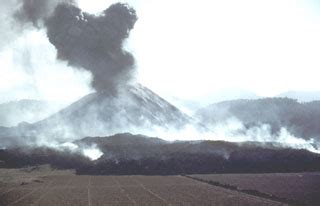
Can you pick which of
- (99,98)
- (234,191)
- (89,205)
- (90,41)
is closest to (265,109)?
(99,98)

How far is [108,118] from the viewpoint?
131 m

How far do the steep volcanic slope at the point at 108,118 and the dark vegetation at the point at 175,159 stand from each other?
31752mm

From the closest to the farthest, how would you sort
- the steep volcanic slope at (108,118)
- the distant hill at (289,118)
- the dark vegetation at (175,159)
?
1. the dark vegetation at (175,159)
2. the steep volcanic slope at (108,118)
3. the distant hill at (289,118)

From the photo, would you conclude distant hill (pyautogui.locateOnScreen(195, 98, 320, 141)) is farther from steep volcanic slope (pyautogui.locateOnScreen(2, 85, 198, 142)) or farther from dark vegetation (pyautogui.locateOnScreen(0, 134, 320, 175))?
dark vegetation (pyautogui.locateOnScreen(0, 134, 320, 175))

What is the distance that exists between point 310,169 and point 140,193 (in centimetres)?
4618

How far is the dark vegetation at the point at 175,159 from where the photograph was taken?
77.8 metres

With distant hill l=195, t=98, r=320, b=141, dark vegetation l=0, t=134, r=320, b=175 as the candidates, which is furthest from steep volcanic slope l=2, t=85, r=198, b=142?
distant hill l=195, t=98, r=320, b=141

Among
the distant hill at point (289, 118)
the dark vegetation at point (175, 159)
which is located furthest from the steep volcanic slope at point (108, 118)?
the distant hill at point (289, 118)

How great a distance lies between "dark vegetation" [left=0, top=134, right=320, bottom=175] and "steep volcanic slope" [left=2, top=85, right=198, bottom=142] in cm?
3175

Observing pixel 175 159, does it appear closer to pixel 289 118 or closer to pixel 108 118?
pixel 108 118

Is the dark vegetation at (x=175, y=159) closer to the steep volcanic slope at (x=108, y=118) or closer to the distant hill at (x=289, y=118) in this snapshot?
the steep volcanic slope at (x=108, y=118)

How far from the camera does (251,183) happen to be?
54.8m

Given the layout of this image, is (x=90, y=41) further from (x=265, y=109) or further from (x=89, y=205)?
(x=265, y=109)

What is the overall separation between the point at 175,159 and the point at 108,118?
179 ft
